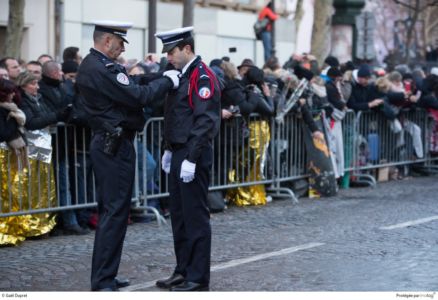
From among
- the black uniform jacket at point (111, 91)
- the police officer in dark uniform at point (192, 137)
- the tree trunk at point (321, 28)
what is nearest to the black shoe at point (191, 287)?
the police officer in dark uniform at point (192, 137)

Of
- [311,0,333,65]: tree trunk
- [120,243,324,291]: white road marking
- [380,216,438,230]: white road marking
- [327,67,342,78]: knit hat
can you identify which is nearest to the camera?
[120,243,324,291]: white road marking

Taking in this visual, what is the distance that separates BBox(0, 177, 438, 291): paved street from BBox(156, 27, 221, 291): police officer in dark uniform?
1.05ft

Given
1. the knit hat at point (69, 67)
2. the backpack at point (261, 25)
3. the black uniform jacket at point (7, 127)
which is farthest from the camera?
the backpack at point (261, 25)

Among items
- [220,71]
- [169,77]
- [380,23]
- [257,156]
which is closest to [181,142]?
[169,77]

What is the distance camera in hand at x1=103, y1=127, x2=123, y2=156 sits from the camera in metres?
7.89

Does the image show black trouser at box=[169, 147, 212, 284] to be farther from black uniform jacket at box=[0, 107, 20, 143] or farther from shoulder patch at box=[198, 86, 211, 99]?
black uniform jacket at box=[0, 107, 20, 143]

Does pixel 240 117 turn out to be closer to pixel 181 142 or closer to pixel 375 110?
pixel 375 110

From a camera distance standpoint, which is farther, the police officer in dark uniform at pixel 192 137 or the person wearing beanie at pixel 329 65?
the person wearing beanie at pixel 329 65

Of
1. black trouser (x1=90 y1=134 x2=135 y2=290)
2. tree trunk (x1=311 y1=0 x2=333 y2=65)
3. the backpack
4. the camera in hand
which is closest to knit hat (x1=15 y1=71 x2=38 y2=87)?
black trouser (x1=90 y1=134 x2=135 y2=290)

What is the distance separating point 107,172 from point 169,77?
0.86m

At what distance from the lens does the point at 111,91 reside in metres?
7.83

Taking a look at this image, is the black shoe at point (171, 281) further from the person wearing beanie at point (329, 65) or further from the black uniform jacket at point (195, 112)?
the person wearing beanie at point (329, 65)

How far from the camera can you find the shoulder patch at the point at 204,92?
26.1 ft

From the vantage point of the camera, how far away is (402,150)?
17.5 metres
